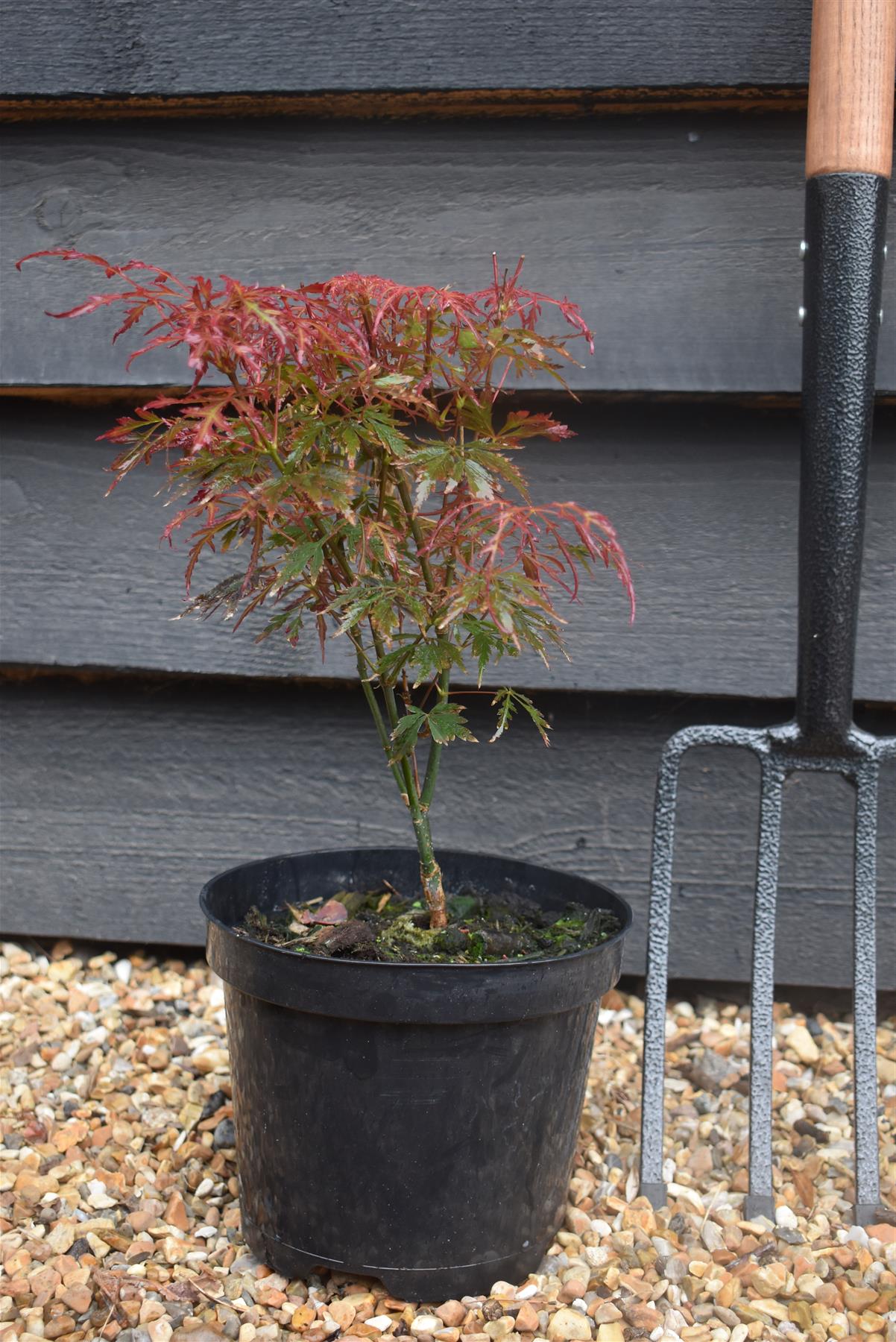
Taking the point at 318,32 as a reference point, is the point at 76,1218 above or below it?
below

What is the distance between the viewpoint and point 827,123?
1.13 meters

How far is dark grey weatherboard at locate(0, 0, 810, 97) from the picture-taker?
50.5 inches

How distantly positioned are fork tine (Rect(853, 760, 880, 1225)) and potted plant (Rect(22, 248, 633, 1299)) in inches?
12.7

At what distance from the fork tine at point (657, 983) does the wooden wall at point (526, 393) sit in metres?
0.23

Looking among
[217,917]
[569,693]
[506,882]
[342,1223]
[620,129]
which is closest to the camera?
[342,1223]

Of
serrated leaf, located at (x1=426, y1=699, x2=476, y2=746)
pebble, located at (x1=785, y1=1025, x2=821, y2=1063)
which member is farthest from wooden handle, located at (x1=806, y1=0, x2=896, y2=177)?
pebble, located at (x1=785, y1=1025, x2=821, y2=1063)

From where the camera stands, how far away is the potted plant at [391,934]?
88 cm

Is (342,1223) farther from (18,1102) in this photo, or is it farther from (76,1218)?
(18,1102)

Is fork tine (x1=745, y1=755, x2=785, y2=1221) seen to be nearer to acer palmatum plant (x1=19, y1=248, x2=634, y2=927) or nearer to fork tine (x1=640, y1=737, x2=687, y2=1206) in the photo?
fork tine (x1=640, y1=737, x2=687, y2=1206)

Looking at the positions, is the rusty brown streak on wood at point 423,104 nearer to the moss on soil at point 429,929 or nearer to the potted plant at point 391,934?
the potted plant at point 391,934

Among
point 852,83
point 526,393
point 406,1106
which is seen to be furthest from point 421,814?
point 852,83

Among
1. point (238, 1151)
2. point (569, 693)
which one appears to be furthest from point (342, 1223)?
point (569, 693)

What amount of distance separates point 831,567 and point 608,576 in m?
0.32

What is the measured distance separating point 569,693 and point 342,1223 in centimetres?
75
